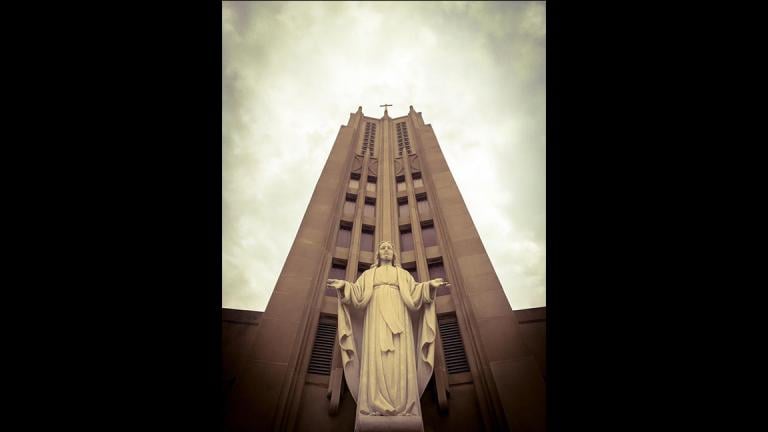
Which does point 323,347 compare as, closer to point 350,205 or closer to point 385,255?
point 385,255

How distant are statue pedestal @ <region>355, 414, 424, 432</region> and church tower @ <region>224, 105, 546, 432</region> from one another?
2760 millimetres

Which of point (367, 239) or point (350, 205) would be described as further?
point (350, 205)

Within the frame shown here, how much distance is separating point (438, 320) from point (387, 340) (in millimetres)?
5277

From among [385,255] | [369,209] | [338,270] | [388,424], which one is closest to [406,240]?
[369,209]

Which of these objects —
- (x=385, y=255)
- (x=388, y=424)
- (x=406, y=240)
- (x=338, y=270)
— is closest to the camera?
(x=388, y=424)

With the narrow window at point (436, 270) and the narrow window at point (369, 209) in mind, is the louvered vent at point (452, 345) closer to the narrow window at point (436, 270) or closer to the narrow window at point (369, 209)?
the narrow window at point (436, 270)

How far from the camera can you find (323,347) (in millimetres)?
15898

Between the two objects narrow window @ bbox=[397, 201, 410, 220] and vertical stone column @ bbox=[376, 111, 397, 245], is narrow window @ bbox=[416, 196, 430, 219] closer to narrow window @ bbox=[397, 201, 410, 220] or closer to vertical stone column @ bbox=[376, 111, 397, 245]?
narrow window @ bbox=[397, 201, 410, 220]

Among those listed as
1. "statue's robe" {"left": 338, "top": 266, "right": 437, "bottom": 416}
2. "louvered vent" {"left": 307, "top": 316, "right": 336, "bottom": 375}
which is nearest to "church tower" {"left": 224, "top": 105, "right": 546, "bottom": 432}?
"louvered vent" {"left": 307, "top": 316, "right": 336, "bottom": 375}
